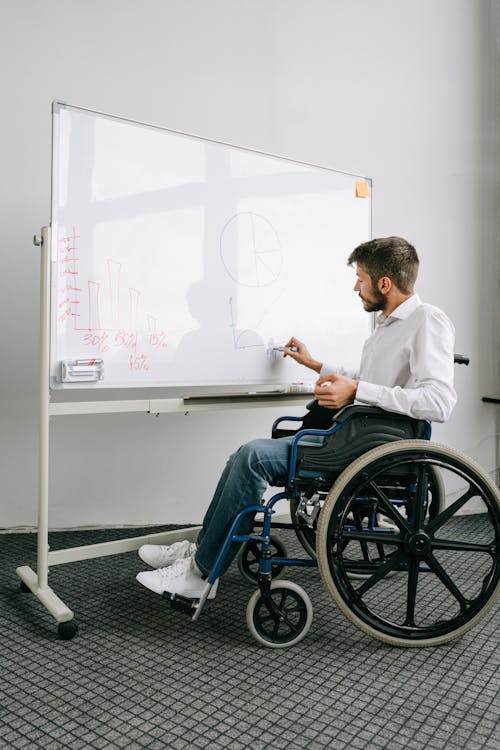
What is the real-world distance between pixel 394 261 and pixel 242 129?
128 centimetres

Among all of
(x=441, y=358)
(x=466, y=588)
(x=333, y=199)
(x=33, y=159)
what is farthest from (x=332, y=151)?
(x=466, y=588)

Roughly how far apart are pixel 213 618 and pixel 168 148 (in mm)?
1360

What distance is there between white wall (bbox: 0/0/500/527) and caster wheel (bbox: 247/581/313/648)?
1142 millimetres

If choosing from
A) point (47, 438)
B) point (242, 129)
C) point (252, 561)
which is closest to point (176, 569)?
point (252, 561)

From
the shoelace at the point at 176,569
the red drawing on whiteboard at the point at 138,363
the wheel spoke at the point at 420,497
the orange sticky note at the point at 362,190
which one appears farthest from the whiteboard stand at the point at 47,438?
the orange sticky note at the point at 362,190

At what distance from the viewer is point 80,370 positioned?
1.75m

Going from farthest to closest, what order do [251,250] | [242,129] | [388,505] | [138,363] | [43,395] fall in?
[242,129], [251,250], [138,363], [43,395], [388,505]

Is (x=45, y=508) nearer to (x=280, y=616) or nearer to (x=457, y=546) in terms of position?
(x=280, y=616)

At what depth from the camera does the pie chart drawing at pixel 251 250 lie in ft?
6.77

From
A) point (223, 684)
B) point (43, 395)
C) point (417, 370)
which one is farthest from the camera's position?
point (43, 395)

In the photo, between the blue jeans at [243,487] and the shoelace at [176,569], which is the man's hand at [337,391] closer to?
the blue jeans at [243,487]

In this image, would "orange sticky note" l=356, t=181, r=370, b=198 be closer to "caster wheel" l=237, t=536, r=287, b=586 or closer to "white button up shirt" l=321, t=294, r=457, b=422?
"white button up shirt" l=321, t=294, r=457, b=422

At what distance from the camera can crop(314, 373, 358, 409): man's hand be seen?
62.9 inches

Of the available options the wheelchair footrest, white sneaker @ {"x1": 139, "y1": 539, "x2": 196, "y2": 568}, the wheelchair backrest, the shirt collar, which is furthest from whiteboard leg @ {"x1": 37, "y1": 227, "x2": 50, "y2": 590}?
the shirt collar
